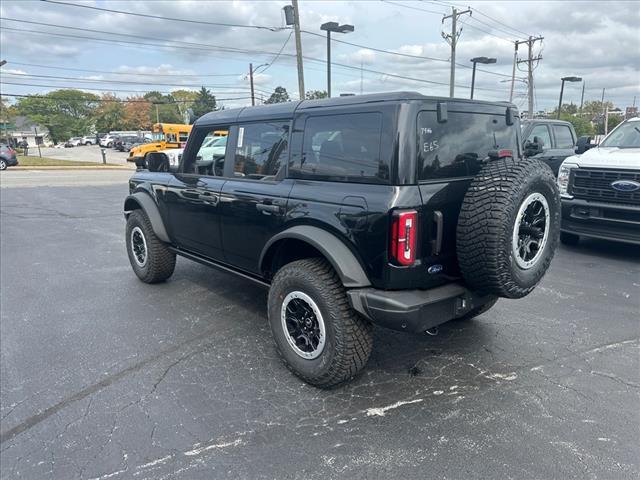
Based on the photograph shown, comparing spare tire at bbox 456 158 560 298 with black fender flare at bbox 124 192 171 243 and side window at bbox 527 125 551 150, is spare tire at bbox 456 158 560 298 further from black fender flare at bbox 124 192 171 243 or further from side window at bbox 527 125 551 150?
side window at bbox 527 125 551 150

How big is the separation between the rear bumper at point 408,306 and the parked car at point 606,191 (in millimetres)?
4374

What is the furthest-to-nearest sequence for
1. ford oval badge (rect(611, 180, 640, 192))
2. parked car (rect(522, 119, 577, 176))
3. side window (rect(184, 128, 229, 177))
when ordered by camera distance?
1. parked car (rect(522, 119, 577, 176))
2. ford oval badge (rect(611, 180, 640, 192))
3. side window (rect(184, 128, 229, 177))

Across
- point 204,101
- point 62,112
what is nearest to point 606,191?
point 204,101

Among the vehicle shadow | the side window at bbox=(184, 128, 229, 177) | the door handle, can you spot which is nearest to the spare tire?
the door handle

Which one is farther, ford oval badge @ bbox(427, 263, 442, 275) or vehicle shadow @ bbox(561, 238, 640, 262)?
vehicle shadow @ bbox(561, 238, 640, 262)

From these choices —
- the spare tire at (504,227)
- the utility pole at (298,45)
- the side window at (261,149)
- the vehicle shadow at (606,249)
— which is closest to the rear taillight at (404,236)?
the spare tire at (504,227)

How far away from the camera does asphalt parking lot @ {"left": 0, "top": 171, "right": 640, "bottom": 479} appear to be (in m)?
2.49

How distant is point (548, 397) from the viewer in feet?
10.0

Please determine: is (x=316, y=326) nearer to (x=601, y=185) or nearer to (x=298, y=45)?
(x=601, y=185)

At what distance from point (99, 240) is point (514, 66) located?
118ft

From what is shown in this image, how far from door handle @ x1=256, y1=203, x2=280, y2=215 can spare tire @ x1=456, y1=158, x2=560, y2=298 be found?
131 cm

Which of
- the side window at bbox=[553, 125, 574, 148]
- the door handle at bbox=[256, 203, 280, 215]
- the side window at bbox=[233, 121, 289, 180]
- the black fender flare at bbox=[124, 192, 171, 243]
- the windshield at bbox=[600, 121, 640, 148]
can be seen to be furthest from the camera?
the side window at bbox=[553, 125, 574, 148]

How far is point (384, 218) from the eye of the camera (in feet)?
9.04

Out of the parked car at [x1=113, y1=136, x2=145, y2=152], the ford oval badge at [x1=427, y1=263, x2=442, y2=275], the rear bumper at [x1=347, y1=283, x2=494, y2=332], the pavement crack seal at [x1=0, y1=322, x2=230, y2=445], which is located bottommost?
the pavement crack seal at [x1=0, y1=322, x2=230, y2=445]
